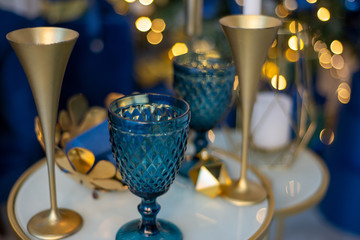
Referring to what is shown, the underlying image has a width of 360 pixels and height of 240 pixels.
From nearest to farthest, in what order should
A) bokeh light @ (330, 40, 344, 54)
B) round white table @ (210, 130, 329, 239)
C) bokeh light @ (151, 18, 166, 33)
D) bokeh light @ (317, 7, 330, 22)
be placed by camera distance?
round white table @ (210, 130, 329, 239)
bokeh light @ (317, 7, 330, 22)
bokeh light @ (330, 40, 344, 54)
bokeh light @ (151, 18, 166, 33)

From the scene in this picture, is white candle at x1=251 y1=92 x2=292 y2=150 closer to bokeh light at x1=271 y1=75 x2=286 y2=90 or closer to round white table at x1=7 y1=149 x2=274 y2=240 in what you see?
bokeh light at x1=271 y1=75 x2=286 y2=90

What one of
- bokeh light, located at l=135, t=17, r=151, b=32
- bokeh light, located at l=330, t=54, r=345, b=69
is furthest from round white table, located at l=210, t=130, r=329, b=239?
bokeh light, located at l=135, t=17, r=151, b=32

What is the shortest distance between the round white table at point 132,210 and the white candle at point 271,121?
263 mm

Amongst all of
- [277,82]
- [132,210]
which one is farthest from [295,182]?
[132,210]

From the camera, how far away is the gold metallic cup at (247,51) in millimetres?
623

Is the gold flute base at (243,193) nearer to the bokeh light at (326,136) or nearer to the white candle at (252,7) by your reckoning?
the white candle at (252,7)

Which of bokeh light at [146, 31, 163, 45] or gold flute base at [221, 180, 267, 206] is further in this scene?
bokeh light at [146, 31, 163, 45]

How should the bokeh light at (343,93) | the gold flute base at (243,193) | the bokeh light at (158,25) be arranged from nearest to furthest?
1. the gold flute base at (243,193)
2. the bokeh light at (343,93)
3. the bokeh light at (158,25)

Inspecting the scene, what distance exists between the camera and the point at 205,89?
77 cm

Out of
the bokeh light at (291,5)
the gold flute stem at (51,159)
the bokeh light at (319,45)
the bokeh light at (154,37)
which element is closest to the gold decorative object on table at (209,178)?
the gold flute stem at (51,159)

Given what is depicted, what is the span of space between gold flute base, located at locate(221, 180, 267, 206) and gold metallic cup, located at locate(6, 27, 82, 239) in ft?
0.84

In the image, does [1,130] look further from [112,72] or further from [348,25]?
[348,25]

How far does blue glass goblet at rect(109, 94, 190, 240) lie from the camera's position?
55cm

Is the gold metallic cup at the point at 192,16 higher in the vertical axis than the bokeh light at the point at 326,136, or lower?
higher
